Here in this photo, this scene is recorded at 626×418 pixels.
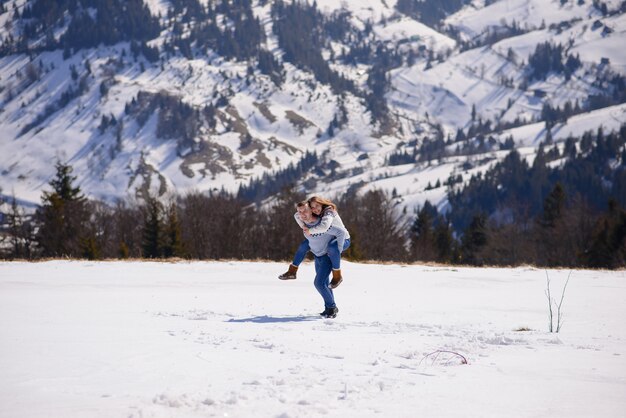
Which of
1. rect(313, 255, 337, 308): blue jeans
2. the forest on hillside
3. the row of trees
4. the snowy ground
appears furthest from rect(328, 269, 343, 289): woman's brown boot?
the row of trees

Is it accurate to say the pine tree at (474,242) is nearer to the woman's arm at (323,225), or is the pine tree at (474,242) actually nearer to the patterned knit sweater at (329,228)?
the patterned knit sweater at (329,228)

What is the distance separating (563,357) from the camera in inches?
243

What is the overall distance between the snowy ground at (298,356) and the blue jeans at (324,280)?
0.37 metres

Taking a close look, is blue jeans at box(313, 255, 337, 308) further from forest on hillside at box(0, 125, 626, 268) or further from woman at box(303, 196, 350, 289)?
forest on hillside at box(0, 125, 626, 268)

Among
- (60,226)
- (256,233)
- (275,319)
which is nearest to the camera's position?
(275,319)

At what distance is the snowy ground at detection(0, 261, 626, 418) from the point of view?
4352mm

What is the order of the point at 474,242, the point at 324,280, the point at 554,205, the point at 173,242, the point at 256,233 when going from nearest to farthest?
the point at 324,280 < the point at 173,242 < the point at 256,233 < the point at 554,205 < the point at 474,242

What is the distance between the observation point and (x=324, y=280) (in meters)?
9.80

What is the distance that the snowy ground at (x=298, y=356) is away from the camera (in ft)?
14.3

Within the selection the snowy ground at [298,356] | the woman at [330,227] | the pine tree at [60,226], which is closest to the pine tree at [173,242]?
the pine tree at [60,226]

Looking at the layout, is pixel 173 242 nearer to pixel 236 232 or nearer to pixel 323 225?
pixel 236 232

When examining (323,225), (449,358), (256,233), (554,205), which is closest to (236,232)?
(256,233)

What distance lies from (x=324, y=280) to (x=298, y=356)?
372cm

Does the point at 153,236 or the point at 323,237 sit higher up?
the point at 323,237
